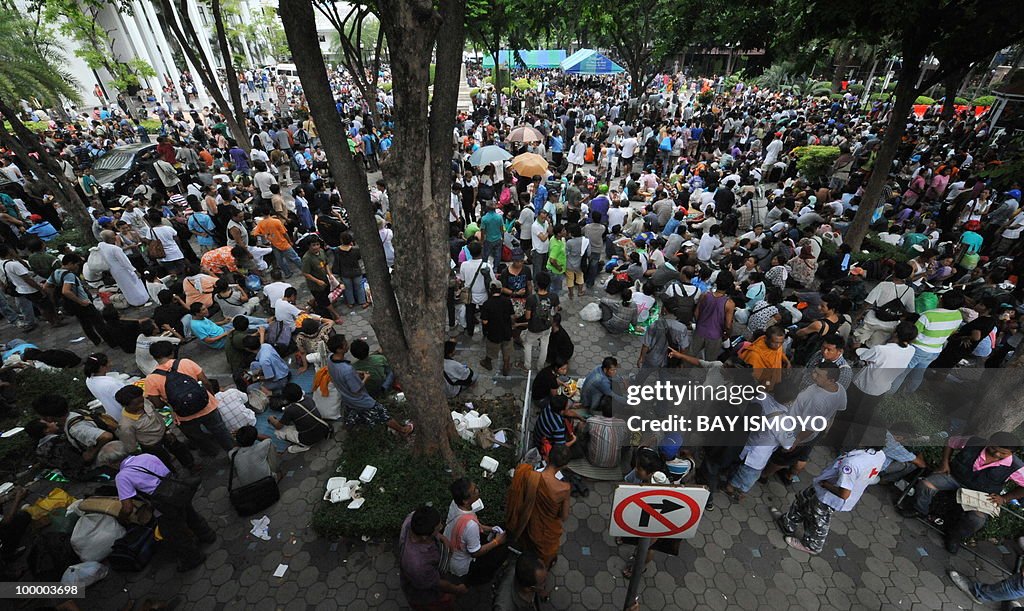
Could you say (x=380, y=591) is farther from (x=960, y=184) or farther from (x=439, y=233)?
(x=960, y=184)

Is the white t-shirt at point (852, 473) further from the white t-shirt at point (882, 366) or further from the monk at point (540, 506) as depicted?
the monk at point (540, 506)

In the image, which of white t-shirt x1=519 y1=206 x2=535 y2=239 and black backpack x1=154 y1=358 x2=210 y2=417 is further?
white t-shirt x1=519 y1=206 x2=535 y2=239

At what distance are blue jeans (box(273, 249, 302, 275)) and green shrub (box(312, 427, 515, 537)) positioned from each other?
558 centimetres

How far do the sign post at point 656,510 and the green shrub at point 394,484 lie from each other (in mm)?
2288

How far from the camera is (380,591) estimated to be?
4.25 meters

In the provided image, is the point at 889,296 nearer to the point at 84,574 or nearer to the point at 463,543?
the point at 463,543

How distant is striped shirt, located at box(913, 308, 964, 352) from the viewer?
5547 mm

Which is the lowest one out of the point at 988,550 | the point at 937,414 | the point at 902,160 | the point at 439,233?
the point at 988,550

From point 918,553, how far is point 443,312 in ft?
18.2

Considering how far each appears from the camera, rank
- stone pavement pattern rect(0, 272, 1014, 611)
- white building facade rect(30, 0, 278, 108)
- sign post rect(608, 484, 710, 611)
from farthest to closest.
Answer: white building facade rect(30, 0, 278, 108) < stone pavement pattern rect(0, 272, 1014, 611) < sign post rect(608, 484, 710, 611)

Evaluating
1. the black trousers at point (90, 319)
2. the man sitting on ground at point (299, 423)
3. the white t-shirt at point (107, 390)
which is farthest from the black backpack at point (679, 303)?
the black trousers at point (90, 319)

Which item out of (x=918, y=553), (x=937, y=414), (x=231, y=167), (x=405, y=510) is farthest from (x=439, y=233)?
(x=231, y=167)

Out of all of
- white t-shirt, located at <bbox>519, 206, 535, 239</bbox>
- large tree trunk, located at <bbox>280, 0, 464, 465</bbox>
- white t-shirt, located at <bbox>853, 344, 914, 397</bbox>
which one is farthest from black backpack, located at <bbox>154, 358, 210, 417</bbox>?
white t-shirt, located at <bbox>853, 344, 914, 397</bbox>

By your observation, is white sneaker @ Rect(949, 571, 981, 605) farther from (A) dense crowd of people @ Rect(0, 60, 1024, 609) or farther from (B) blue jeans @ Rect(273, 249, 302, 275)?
(B) blue jeans @ Rect(273, 249, 302, 275)
